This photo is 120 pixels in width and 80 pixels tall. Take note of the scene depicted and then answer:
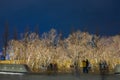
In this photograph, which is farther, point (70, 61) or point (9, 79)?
point (70, 61)

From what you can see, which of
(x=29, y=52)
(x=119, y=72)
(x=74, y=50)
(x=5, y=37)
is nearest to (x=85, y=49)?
(x=74, y=50)

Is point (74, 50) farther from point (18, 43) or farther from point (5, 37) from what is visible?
point (5, 37)

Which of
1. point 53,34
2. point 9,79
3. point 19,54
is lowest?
point 9,79

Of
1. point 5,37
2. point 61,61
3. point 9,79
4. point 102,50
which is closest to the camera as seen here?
point 9,79

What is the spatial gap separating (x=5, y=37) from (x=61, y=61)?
68.7ft

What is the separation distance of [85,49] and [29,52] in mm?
14082

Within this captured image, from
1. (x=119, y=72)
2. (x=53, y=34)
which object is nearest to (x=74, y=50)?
(x=53, y=34)

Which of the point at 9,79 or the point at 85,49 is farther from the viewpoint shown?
the point at 85,49

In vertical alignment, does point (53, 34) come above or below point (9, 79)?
above

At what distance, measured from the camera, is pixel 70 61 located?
228ft

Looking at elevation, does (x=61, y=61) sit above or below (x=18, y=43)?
below

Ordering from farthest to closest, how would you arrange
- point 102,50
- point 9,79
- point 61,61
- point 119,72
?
1. point 102,50
2. point 61,61
3. point 119,72
4. point 9,79

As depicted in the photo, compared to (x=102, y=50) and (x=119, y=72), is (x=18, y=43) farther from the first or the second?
(x=119, y=72)

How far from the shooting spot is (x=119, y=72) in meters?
28.8
